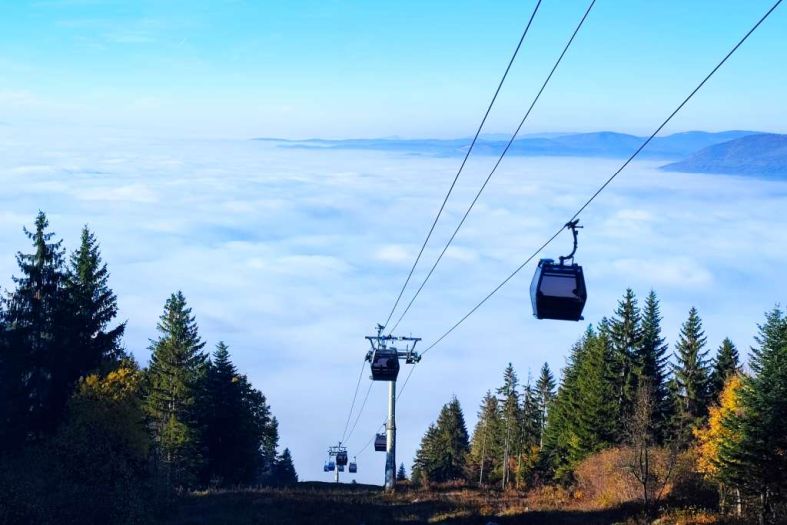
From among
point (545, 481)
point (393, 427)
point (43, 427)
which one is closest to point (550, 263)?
point (393, 427)

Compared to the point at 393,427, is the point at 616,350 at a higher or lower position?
higher

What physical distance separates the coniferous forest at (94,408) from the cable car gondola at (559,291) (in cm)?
2040

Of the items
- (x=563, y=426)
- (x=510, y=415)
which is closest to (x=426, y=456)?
(x=510, y=415)

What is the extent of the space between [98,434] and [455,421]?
2618 inches

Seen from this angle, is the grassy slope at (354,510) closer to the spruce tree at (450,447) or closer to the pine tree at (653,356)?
the pine tree at (653,356)

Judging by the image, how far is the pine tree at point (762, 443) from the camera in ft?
112

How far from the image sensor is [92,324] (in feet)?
153

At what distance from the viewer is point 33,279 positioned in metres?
42.9

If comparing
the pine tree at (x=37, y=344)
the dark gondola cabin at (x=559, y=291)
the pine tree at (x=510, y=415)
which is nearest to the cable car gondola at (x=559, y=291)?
the dark gondola cabin at (x=559, y=291)

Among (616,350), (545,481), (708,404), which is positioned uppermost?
(616,350)

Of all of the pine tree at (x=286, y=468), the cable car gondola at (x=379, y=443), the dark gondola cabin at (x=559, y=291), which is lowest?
the pine tree at (x=286, y=468)

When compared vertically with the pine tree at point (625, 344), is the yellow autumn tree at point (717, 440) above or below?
below

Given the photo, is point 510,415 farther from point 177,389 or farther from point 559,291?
point 559,291

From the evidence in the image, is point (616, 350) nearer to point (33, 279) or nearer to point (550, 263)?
point (33, 279)
